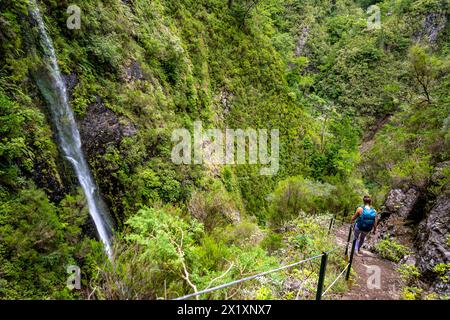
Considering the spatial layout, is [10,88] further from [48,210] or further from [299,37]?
[299,37]

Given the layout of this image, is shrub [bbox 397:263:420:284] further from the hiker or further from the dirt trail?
the hiker

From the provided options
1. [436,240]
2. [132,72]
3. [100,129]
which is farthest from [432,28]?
[100,129]

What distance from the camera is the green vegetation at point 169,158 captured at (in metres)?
5.32

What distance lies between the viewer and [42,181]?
22.2ft

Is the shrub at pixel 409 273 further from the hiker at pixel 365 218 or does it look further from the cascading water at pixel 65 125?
the cascading water at pixel 65 125

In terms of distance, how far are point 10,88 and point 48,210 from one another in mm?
2749

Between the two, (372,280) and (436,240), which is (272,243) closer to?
(372,280)

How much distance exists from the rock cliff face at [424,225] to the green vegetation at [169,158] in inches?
20.7

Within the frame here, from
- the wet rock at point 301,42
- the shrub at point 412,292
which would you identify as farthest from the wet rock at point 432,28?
the shrub at point 412,292

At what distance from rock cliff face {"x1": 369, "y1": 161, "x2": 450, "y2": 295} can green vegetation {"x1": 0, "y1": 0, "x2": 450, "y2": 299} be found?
525 millimetres

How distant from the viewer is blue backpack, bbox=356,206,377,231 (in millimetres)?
6779

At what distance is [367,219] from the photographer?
6809mm
